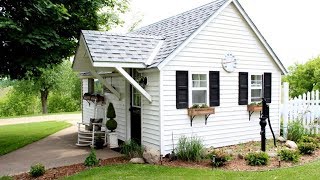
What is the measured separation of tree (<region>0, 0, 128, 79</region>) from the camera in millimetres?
10555

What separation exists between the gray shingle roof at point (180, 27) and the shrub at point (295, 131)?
219 inches

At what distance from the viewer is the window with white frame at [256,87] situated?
38.7 feet

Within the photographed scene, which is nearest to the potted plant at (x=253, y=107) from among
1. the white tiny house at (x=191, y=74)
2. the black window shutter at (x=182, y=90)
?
the white tiny house at (x=191, y=74)

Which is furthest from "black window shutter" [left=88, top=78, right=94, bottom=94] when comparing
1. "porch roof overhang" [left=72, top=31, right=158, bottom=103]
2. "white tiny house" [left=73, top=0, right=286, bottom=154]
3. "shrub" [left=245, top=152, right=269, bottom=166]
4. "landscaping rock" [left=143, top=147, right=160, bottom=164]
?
"shrub" [left=245, top=152, right=269, bottom=166]

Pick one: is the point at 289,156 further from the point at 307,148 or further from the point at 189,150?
the point at 189,150

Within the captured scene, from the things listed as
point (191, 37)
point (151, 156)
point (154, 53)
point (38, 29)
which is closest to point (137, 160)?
point (151, 156)

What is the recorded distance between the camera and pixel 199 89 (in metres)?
10.2

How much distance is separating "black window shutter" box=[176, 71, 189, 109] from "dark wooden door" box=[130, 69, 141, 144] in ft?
5.55

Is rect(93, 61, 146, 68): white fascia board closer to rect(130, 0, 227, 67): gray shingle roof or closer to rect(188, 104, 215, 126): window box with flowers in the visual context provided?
rect(130, 0, 227, 67): gray shingle roof

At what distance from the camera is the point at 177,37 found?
10367 millimetres

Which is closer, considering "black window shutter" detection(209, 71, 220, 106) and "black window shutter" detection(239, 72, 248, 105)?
"black window shutter" detection(209, 71, 220, 106)

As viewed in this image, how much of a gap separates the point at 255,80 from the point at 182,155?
4.59 m

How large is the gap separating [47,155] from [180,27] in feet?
21.1

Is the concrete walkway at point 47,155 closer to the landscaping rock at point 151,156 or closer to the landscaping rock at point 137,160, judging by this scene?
the landscaping rock at point 137,160
